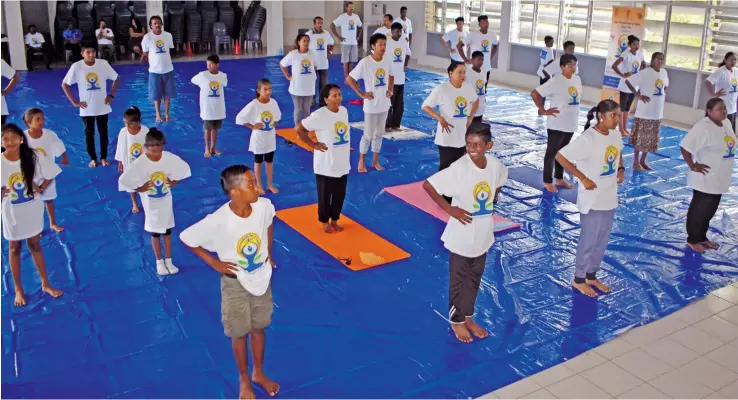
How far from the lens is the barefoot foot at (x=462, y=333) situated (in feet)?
16.8

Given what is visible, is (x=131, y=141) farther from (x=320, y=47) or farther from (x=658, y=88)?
(x=658, y=88)

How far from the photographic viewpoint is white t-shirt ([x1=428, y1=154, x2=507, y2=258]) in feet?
15.5

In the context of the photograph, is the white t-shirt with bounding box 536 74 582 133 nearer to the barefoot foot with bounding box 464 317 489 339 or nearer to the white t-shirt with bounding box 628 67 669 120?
the white t-shirt with bounding box 628 67 669 120

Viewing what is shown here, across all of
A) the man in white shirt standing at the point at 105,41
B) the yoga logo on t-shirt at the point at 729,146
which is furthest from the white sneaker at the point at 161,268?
the man in white shirt standing at the point at 105,41

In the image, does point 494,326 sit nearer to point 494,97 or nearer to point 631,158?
point 631,158

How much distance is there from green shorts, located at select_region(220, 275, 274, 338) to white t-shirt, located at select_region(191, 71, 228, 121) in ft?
17.0

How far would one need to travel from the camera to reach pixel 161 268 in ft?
19.7

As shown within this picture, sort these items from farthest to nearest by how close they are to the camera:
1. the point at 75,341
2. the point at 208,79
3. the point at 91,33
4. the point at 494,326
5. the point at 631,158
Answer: the point at 91,33, the point at 631,158, the point at 208,79, the point at 494,326, the point at 75,341

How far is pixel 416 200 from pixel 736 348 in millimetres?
3706

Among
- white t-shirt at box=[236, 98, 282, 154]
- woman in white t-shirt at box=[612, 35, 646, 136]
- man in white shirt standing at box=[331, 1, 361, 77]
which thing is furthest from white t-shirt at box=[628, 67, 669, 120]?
man in white shirt standing at box=[331, 1, 361, 77]

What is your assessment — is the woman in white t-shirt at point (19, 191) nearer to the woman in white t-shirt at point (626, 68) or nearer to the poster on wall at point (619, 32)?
the woman in white t-shirt at point (626, 68)

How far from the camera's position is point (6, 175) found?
5.03 meters

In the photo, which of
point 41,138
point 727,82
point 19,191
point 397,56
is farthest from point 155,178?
point 727,82

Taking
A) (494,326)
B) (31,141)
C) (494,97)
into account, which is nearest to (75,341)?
(31,141)
